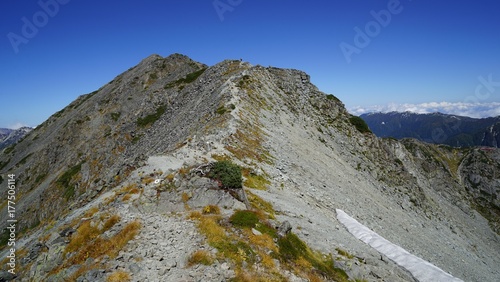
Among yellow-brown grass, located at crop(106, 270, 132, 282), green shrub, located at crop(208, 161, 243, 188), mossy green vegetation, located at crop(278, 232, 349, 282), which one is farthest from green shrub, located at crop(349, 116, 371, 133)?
yellow-brown grass, located at crop(106, 270, 132, 282)

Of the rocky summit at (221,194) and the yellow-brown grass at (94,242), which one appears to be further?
the rocky summit at (221,194)

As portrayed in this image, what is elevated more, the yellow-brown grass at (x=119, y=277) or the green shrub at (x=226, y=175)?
the green shrub at (x=226, y=175)

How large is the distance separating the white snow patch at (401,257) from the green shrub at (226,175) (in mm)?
14183

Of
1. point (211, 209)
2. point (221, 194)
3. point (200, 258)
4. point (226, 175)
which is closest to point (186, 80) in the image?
point (226, 175)

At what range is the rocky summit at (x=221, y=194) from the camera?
1430 centimetres

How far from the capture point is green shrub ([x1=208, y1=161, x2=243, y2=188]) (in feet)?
66.3

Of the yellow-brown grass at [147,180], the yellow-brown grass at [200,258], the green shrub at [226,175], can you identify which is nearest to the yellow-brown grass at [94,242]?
the yellow-brown grass at [200,258]

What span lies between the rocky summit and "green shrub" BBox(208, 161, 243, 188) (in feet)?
0.33

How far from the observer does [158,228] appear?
15875mm

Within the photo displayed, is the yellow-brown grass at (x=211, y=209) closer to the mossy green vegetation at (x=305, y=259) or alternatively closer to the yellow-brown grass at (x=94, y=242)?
the yellow-brown grass at (x=94, y=242)

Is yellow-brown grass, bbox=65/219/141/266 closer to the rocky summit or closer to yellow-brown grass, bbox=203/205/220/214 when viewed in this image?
the rocky summit

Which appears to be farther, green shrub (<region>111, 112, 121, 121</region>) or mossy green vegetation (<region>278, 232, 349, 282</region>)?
green shrub (<region>111, 112, 121, 121</region>)

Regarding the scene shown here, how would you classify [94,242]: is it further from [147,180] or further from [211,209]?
[147,180]

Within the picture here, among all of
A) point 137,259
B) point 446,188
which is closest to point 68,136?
point 137,259
